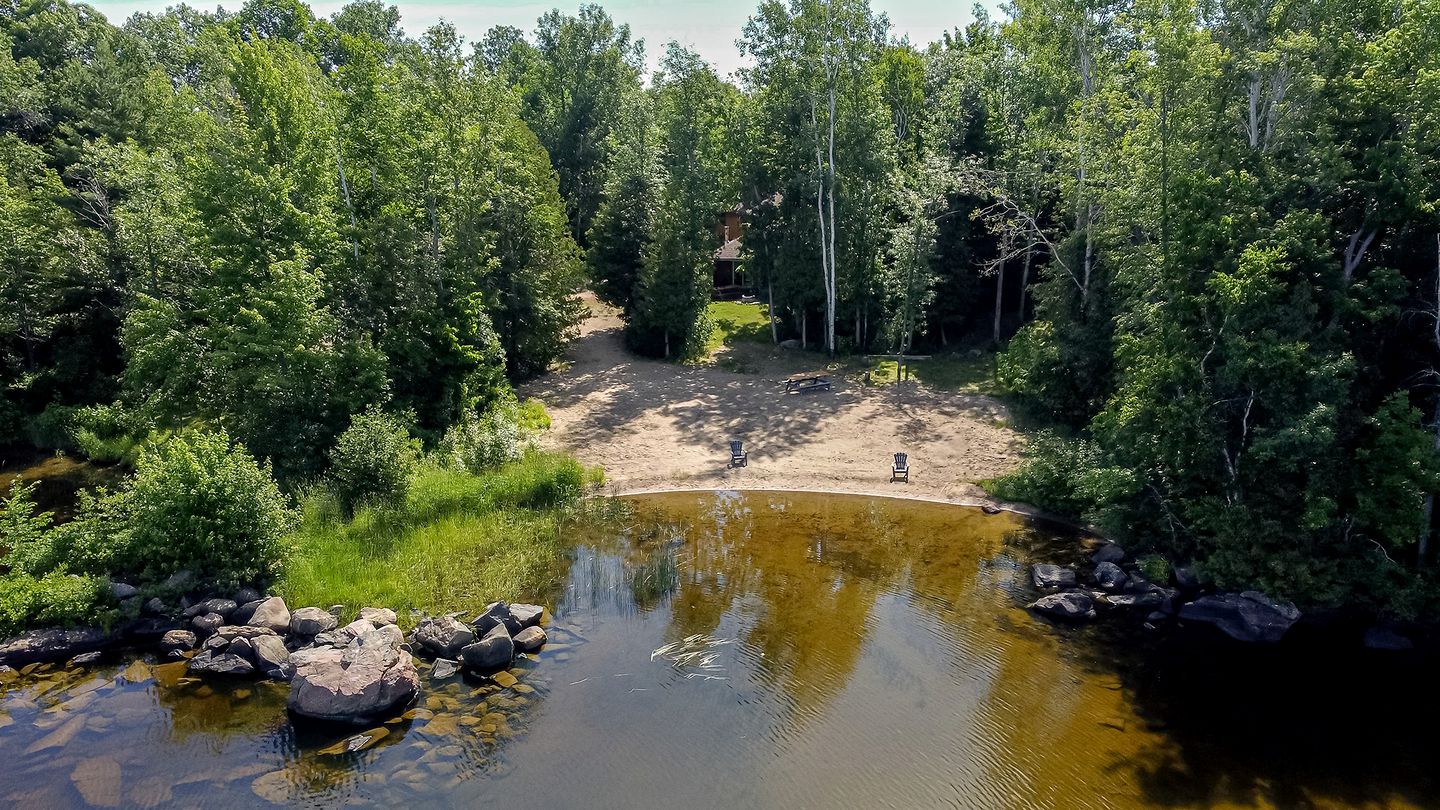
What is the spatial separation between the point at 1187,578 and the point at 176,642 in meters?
21.4

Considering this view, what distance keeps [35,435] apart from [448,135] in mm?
18839

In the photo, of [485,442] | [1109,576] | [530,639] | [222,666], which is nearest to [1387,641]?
[1109,576]

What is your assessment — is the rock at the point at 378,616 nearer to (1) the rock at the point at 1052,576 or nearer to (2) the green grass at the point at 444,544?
(2) the green grass at the point at 444,544

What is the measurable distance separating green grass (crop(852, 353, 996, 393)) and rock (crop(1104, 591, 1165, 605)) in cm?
1455

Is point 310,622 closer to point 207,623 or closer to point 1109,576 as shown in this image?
point 207,623

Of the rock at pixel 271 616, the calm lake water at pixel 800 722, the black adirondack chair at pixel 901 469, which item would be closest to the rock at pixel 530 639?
the calm lake water at pixel 800 722

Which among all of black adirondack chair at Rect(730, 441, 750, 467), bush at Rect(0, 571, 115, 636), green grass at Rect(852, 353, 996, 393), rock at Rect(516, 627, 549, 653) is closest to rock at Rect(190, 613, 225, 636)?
bush at Rect(0, 571, 115, 636)

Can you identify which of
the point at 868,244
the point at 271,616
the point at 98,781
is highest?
the point at 868,244

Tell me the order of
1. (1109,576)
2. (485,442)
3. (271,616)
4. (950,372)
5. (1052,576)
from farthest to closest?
(950,372) → (485,442) → (1052,576) → (1109,576) → (271,616)

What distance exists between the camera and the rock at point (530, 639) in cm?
1610

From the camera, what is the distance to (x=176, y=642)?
52.6 ft

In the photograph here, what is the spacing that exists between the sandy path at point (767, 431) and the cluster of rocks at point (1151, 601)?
4779 mm

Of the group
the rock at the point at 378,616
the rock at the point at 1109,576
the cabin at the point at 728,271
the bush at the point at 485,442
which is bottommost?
the rock at the point at 378,616

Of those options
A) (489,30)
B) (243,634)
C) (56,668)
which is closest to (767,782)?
(243,634)
